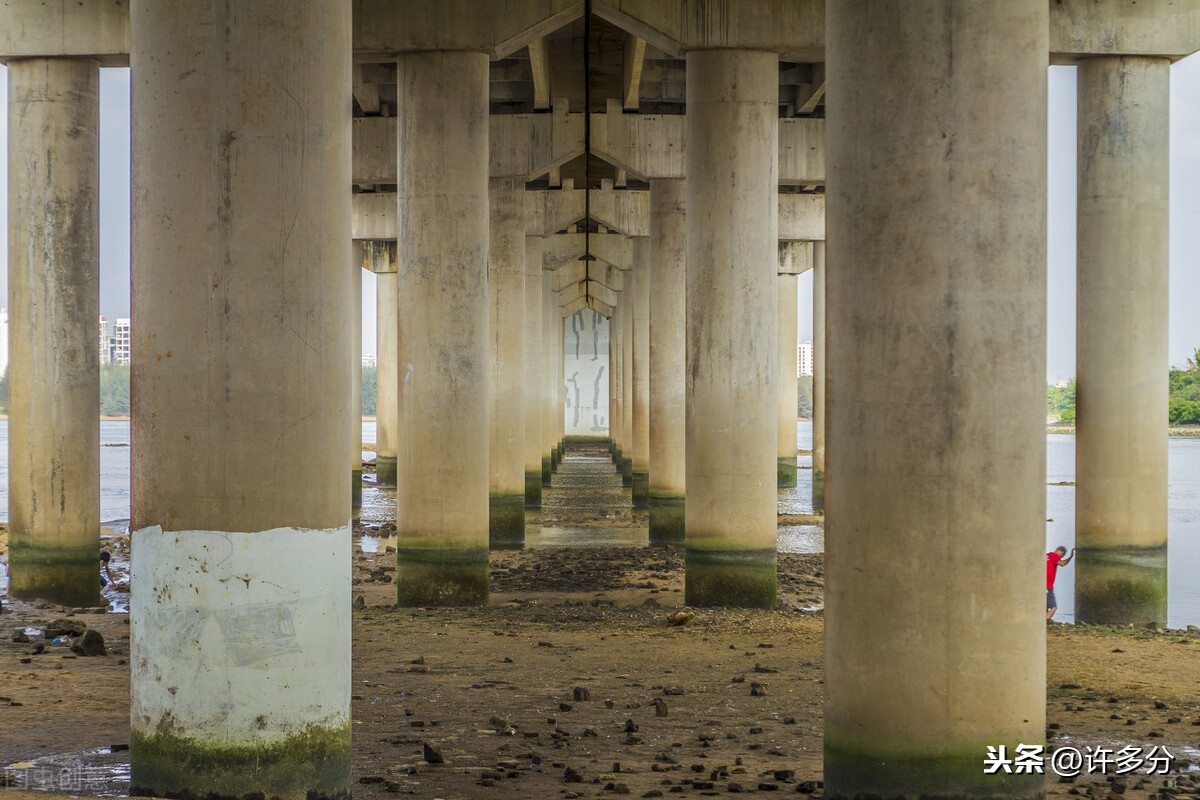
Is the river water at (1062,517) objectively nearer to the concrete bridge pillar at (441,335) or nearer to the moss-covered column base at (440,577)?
the moss-covered column base at (440,577)

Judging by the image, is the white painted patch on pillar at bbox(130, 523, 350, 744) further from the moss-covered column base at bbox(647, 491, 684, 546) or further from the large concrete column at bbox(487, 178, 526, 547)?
the moss-covered column base at bbox(647, 491, 684, 546)

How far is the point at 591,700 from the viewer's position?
8953 millimetres

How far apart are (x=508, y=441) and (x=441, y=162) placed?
992 cm

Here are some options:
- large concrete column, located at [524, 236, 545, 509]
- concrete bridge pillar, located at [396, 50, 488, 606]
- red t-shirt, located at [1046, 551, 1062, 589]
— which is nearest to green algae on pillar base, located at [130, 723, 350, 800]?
concrete bridge pillar, located at [396, 50, 488, 606]

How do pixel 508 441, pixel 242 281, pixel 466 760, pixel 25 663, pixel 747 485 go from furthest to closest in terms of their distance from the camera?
pixel 508 441
pixel 747 485
pixel 25 663
pixel 466 760
pixel 242 281

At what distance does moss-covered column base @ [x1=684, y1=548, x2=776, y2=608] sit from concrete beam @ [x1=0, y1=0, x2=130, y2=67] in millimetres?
9038

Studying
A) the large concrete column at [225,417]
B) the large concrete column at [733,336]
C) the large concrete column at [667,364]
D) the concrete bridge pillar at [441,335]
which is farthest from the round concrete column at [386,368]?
the large concrete column at [225,417]

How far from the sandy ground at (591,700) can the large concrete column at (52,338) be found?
3.23 ft

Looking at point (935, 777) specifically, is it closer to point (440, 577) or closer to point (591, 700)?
point (591, 700)

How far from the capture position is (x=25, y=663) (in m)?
9.86

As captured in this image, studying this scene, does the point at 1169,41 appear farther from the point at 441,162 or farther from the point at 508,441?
the point at 508,441

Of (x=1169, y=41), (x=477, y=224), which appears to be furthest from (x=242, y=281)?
(x=1169, y=41)

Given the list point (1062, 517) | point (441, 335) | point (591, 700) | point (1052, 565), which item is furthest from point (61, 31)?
point (1062, 517)

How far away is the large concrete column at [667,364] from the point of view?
22.3 m
